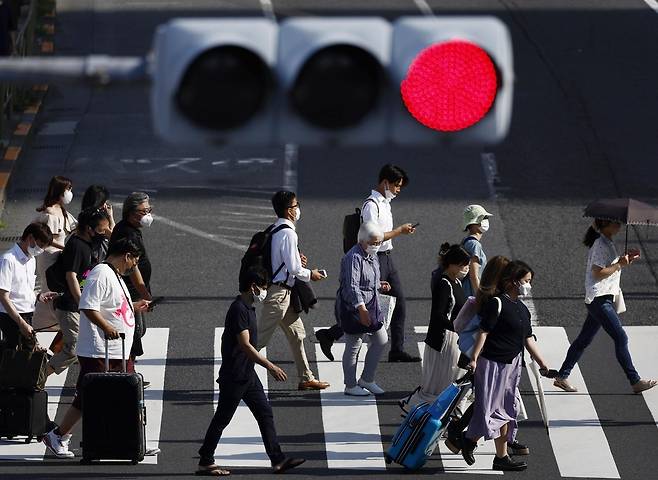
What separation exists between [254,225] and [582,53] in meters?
10.2

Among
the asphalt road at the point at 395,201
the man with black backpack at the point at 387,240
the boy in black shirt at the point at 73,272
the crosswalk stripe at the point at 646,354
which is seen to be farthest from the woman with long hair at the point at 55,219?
the crosswalk stripe at the point at 646,354

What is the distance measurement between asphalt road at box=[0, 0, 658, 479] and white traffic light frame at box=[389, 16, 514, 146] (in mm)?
7725

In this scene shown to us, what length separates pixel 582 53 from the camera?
1077 inches

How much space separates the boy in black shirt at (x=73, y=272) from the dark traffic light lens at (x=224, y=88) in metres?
8.56

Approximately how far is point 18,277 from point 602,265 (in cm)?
504

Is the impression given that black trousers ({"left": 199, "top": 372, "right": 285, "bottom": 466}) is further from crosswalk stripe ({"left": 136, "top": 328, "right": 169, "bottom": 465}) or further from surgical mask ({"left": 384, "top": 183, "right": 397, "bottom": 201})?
surgical mask ({"left": 384, "top": 183, "right": 397, "bottom": 201})

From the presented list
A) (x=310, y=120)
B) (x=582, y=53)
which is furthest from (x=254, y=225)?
(x=310, y=120)

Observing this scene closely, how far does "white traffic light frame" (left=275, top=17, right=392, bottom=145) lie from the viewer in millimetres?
4809

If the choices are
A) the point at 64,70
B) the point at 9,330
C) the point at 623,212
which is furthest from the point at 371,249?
the point at 64,70

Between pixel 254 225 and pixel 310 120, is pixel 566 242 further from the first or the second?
pixel 310 120

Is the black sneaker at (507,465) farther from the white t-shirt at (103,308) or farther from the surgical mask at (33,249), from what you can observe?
the surgical mask at (33,249)

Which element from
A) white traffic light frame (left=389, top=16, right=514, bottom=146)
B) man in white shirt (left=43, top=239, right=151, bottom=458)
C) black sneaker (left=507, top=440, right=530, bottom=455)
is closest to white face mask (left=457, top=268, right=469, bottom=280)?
black sneaker (left=507, top=440, right=530, bottom=455)

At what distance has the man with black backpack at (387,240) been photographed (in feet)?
48.1

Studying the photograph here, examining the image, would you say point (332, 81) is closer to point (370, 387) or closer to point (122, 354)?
point (122, 354)
